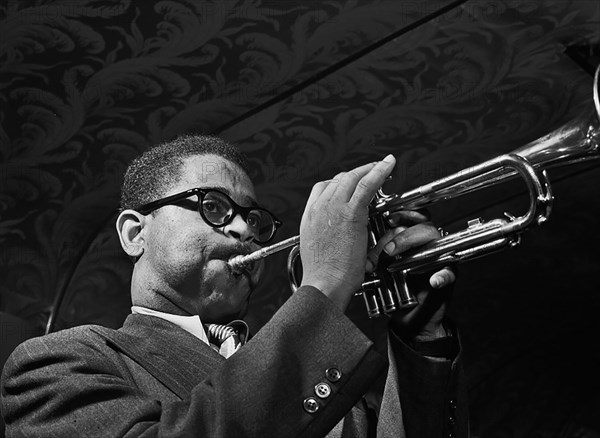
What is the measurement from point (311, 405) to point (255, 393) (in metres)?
0.07

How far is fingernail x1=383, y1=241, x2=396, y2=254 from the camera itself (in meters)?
1.81

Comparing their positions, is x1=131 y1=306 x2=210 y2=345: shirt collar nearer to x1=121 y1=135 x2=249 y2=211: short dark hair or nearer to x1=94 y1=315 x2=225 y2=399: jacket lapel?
x1=94 y1=315 x2=225 y2=399: jacket lapel

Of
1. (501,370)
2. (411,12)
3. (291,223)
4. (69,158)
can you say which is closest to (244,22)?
(411,12)

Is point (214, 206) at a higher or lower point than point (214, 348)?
higher

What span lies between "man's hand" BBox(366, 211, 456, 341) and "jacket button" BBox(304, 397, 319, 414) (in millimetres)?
370

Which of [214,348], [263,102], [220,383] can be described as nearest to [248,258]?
[214,348]

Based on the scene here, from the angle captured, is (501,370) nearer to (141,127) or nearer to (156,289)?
(141,127)

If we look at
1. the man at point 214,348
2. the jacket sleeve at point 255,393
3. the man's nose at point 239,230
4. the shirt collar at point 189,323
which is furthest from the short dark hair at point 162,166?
the jacket sleeve at point 255,393

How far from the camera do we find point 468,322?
477 cm

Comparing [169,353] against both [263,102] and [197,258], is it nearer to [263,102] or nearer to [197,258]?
[197,258]

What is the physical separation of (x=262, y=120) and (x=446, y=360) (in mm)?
1694

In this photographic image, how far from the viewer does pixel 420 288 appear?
5.98 ft

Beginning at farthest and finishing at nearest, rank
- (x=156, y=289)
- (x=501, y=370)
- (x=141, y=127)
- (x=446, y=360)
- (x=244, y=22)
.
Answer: (x=501, y=370)
(x=141, y=127)
(x=244, y=22)
(x=156, y=289)
(x=446, y=360)

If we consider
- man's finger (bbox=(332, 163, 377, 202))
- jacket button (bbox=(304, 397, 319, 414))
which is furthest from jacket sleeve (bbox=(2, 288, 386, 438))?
man's finger (bbox=(332, 163, 377, 202))
